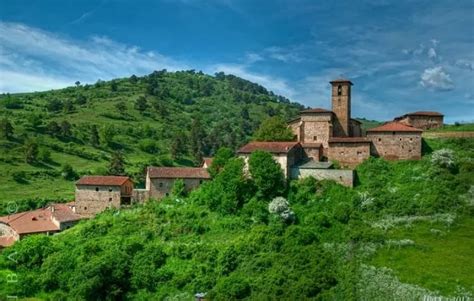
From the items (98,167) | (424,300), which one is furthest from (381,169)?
(98,167)

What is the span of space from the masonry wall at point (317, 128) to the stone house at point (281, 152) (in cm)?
331

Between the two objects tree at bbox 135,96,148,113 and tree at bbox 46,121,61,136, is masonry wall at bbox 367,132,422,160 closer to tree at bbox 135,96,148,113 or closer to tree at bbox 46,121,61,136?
tree at bbox 46,121,61,136

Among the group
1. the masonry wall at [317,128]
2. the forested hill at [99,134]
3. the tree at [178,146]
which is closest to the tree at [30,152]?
the forested hill at [99,134]

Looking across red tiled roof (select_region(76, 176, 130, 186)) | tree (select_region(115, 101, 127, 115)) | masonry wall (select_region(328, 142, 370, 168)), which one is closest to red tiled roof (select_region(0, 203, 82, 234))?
red tiled roof (select_region(76, 176, 130, 186))

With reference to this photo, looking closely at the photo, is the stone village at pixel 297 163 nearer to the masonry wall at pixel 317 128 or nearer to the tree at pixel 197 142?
the masonry wall at pixel 317 128

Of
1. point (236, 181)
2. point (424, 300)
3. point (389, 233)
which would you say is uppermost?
point (236, 181)

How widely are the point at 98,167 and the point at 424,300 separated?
65166 millimetres

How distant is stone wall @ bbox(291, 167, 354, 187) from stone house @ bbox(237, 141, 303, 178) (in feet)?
3.11

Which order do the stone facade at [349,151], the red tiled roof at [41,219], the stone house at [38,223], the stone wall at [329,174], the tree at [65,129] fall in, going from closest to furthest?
1. the stone wall at [329,174]
2. the stone facade at [349,151]
3. the stone house at [38,223]
4. the red tiled roof at [41,219]
5. the tree at [65,129]

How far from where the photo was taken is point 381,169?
50.1 m

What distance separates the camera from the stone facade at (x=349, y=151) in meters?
52.1

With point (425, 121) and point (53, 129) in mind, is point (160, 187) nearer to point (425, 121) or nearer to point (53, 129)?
point (425, 121)

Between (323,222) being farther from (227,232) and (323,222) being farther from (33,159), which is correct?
(33,159)

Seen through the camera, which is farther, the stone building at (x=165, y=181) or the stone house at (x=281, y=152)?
the stone building at (x=165, y=181)
